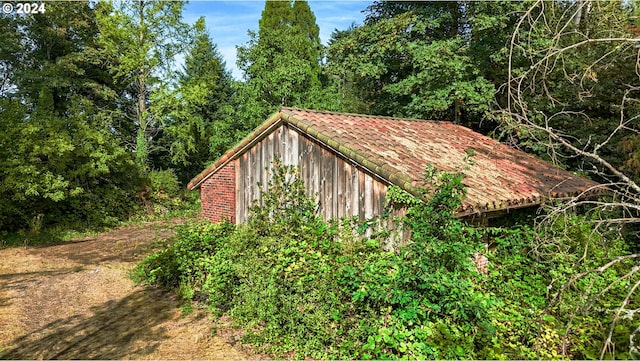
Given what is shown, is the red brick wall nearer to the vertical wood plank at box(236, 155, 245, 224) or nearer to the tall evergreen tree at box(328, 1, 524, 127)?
the vertical wood plank at box(236, 155, 245, 224)

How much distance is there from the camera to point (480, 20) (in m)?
13.4

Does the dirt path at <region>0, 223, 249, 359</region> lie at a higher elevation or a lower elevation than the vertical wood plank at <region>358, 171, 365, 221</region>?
lower

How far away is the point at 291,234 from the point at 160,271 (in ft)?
12.5

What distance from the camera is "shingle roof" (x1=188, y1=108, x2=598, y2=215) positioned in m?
7.14

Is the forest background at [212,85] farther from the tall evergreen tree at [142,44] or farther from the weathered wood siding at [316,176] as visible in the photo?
the weathered wood siding at [316,176]

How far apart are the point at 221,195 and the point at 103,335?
4.87 metres

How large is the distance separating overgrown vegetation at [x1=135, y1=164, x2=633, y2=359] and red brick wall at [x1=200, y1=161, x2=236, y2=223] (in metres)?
2.54

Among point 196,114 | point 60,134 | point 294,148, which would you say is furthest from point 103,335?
point 196,114

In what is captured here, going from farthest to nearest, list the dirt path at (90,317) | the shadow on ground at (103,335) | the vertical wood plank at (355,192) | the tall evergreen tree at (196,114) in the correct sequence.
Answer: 1. the tall evergreen tree at (196,114)
2. the vertical wood plank at (355,192)
3. the dirt path at (90,317)
4. the shadow on ground at (103,335)

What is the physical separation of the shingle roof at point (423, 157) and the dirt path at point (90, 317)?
12.6 feet

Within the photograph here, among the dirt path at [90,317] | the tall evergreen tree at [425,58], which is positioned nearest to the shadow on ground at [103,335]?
the dirt path at [90,317]

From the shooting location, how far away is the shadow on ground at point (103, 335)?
19.8 ft

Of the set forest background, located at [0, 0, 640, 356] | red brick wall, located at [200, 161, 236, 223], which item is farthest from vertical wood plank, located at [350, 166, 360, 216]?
forest background, located at [0, 0, 640, 356]

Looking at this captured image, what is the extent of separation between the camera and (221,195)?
10836 mm
